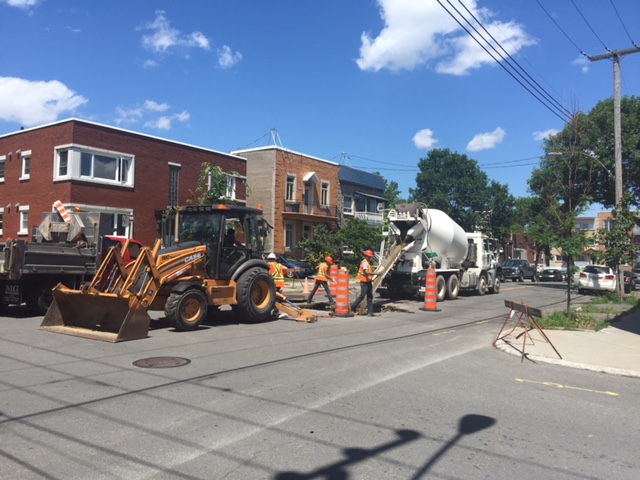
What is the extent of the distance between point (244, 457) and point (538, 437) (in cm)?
294

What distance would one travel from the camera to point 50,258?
13.1 metres

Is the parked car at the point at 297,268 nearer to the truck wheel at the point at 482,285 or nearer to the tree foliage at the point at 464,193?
the truck wheel at the point at 482,285

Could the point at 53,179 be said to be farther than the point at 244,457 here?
Yes

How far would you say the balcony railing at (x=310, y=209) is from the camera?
1547 inches

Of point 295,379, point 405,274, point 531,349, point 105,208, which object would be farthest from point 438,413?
point 105,208

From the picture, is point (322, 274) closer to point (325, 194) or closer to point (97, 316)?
point (97, 316)

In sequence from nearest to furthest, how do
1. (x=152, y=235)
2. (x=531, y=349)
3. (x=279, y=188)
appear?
(x=531, y=349) < (x=152, y=235) < (x=279, y=188)

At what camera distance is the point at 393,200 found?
60062mm

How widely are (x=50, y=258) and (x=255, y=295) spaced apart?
5.09m

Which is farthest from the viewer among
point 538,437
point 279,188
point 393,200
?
point 393,200

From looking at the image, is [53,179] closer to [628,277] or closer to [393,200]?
[628,277]

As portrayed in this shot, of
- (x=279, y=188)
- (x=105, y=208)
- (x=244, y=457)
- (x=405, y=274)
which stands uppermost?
(x=279, y=188)

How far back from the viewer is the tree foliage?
64312mm

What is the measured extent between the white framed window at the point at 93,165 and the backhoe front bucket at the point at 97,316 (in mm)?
16864
